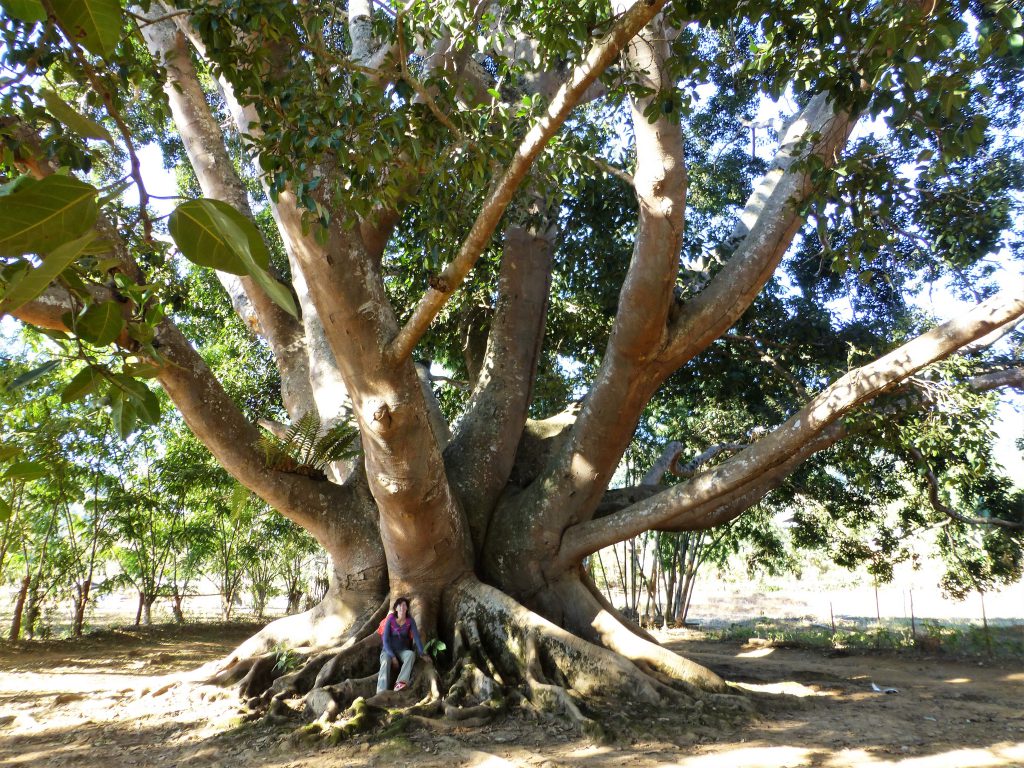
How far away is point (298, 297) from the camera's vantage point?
654 centimetres

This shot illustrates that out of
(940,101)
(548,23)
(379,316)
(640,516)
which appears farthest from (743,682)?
(548,23)

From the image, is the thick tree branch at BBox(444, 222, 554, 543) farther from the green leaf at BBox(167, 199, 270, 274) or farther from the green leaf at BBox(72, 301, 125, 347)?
the green leaf at BBox(167, 199, 270, 274)

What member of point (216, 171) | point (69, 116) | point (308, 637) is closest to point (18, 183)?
point (69, 116)

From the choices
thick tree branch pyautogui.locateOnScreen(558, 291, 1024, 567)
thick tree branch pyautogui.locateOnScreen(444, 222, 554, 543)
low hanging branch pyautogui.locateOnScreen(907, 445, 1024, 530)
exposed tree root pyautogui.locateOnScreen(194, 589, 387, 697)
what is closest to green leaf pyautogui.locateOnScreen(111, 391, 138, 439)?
thick tree branch pyautogui.locateOnScreen(558, 291, 1024, 567)

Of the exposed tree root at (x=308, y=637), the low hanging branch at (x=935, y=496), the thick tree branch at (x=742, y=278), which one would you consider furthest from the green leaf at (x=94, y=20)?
the low hanging branch at (x=935, y=496)

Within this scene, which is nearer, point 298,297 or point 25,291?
point 25,291

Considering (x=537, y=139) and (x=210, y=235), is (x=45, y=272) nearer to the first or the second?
(x=210, y=235)

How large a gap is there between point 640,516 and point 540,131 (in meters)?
3.56

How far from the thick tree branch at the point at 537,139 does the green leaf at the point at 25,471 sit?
3.09 metres

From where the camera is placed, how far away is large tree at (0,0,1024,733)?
11.8 feet

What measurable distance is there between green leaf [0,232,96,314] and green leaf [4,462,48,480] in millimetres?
395

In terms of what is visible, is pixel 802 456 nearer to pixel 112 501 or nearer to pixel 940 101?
pixel 940 101

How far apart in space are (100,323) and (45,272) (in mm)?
365

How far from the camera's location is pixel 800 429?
5.28m
